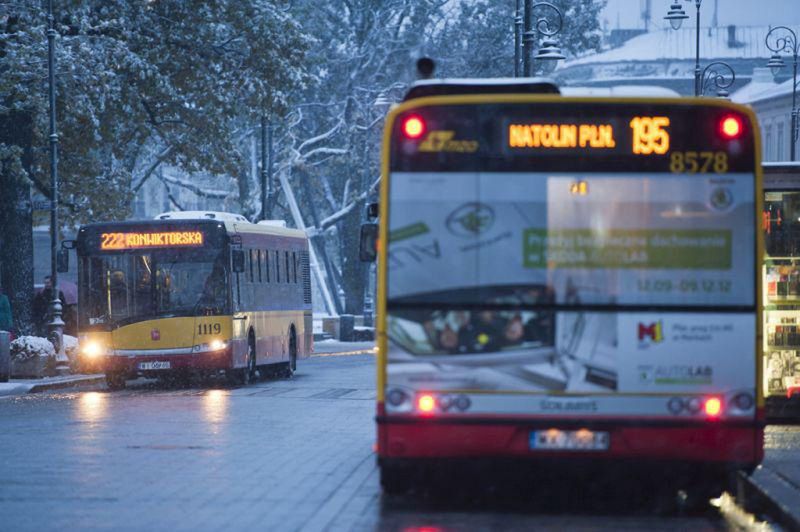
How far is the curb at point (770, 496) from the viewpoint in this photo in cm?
1172

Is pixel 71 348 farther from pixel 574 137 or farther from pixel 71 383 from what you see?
pixel 574 137

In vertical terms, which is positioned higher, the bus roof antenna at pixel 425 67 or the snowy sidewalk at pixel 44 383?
the bus roof antenna at pixel 425 67

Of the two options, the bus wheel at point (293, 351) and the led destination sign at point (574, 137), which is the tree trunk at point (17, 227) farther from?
the led destination sign at point (574, 137)

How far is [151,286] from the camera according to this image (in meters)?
29.2

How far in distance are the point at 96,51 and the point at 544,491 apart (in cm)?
2415

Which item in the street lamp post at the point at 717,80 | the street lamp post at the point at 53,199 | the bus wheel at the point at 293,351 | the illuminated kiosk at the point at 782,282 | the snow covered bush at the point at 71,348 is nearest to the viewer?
the illuminated kiosk at the point at 782,282

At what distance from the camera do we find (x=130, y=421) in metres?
20.5

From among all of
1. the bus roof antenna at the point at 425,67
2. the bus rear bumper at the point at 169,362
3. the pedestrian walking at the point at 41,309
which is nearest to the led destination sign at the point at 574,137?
the bus roof antenna at the point at 425,67

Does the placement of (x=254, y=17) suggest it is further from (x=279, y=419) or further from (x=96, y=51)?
(x=279, y=419)

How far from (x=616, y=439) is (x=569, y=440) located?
304mm

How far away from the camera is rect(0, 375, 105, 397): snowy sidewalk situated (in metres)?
28.0

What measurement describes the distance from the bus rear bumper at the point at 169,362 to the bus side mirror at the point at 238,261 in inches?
50.8

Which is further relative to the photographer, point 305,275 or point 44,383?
point 305,275

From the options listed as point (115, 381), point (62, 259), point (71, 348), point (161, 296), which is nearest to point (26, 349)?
point (62, 259)
